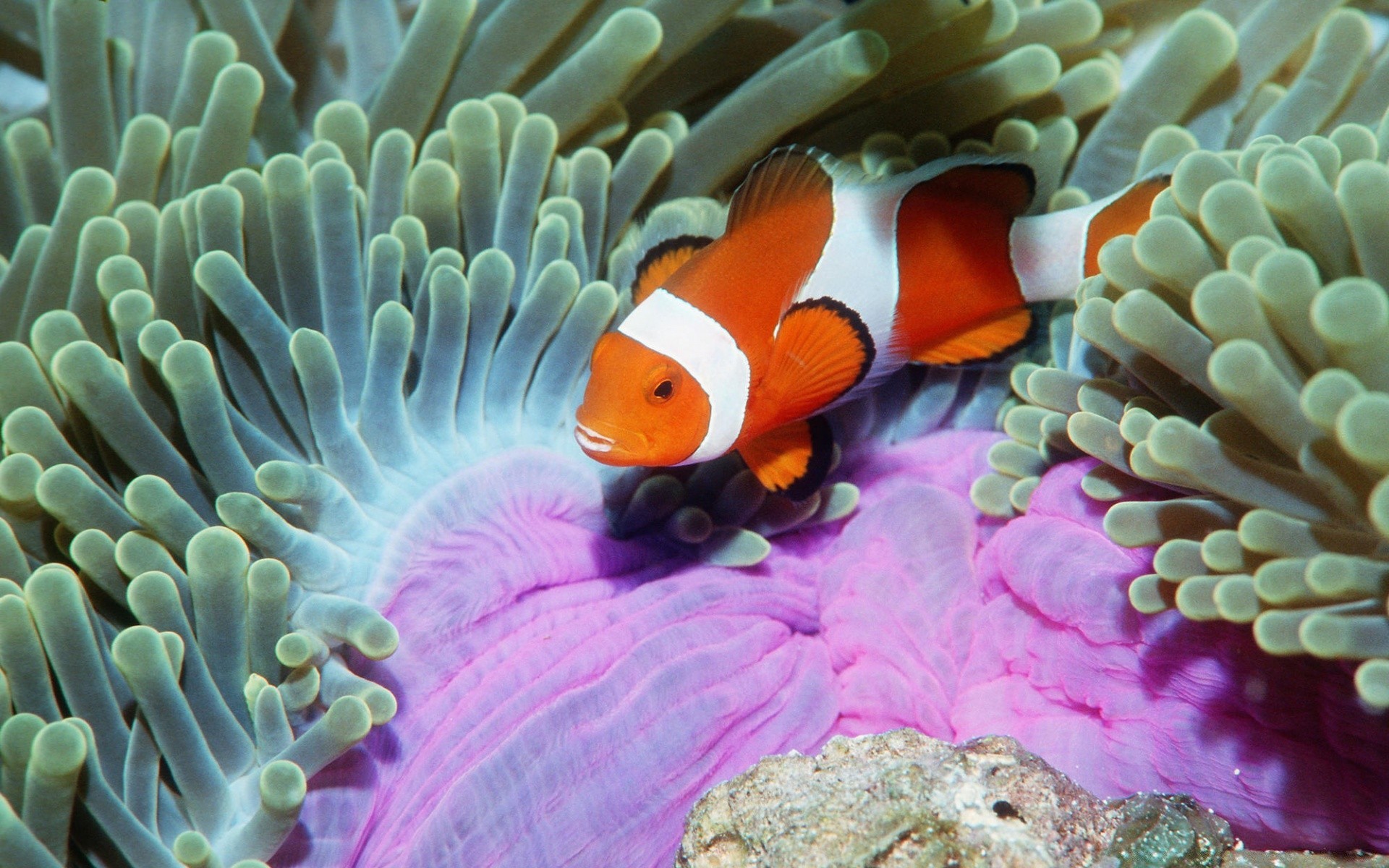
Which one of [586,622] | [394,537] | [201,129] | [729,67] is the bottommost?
[586,622]

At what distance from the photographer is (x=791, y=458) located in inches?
50.3

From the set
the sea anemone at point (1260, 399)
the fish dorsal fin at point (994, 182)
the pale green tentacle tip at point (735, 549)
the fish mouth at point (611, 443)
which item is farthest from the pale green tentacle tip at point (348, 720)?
the fish dorsal fin at point (994, 182)

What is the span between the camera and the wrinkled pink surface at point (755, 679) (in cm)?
106

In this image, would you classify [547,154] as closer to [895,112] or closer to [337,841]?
[895,112]

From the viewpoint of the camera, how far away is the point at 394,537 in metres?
1.18

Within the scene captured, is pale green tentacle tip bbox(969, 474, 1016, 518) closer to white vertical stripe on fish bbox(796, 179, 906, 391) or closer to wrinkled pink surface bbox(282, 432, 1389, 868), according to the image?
wrinkled pink surface bbox(282, 432, 1389, 868)

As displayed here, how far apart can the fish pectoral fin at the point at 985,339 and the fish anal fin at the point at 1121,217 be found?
0.11 m

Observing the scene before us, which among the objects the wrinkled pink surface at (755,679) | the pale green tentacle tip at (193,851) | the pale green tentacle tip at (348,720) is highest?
the pale green tentacle tip at (348,720)

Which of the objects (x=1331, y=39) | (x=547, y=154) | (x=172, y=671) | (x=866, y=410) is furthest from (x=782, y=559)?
(x=1331, y=39)

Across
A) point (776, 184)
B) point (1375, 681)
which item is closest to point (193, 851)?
point (776, 184)

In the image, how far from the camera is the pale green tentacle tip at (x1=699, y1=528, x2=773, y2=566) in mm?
1348

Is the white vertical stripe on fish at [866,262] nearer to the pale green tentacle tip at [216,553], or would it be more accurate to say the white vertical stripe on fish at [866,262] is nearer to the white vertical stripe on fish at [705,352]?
the white vertical stripe on fish at [705,352]

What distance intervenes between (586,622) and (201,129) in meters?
0.86

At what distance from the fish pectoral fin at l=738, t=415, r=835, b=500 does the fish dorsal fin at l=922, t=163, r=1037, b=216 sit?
1.20ft
